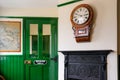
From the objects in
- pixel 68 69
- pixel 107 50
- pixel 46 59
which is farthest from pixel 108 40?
pixel 46 59

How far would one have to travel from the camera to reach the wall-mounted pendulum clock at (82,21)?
429 centimetres

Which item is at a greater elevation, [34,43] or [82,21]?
[82,21]

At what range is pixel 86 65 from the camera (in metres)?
4.38

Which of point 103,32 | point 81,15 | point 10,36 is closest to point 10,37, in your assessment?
point 10,36

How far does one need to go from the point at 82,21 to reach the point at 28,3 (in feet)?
6.52

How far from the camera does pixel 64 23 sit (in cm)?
487

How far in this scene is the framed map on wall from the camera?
6172mm

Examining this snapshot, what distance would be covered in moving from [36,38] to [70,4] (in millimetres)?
1914

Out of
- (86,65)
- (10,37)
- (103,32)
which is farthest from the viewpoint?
(10,37)

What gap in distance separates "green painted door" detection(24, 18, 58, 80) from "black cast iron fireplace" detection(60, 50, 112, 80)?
150cm

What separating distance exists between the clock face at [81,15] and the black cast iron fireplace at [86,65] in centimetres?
67

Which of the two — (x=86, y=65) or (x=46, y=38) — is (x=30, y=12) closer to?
(x=46, y=38)

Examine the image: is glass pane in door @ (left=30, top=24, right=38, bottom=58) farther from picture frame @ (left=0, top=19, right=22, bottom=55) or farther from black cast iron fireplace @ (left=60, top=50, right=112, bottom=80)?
black cast iron fireplace @ (left=60, top=50, right=112, bottom=80)

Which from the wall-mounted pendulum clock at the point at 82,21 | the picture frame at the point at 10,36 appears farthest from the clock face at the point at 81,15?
the picture frame at the point at 10,36
